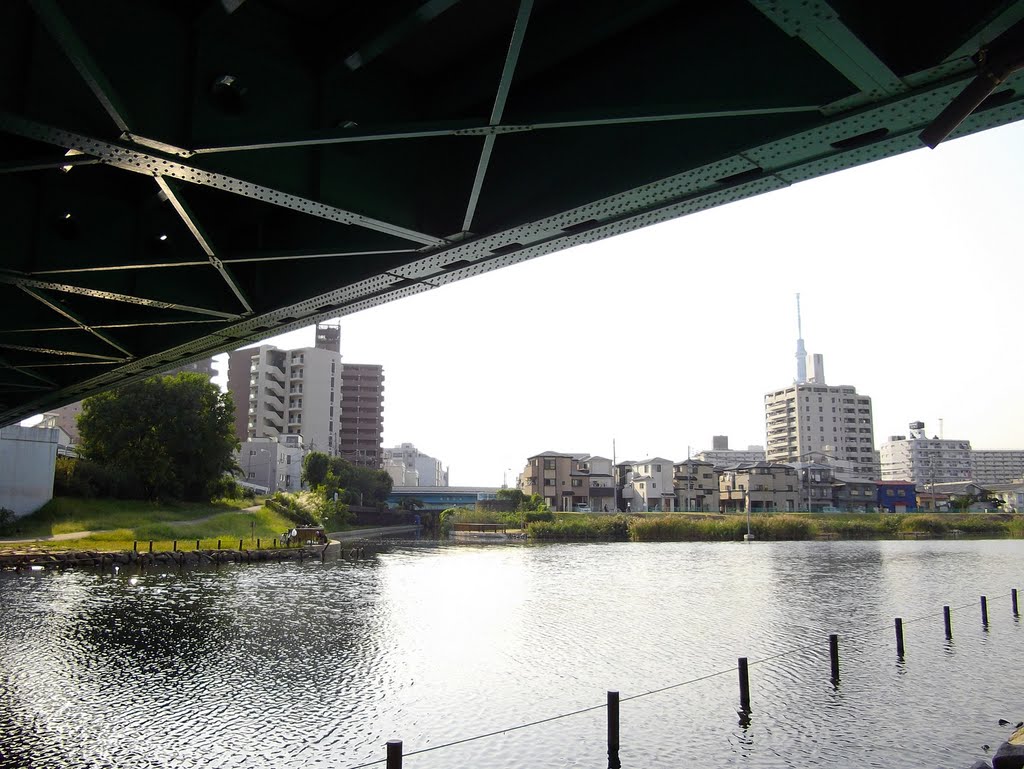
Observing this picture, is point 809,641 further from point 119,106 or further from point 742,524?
point 742,524

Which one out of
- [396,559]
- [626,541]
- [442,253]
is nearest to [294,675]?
[442,253]

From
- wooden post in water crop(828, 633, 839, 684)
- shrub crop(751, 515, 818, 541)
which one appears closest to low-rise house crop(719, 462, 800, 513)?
shrub crop(751, 515, 818, 541)

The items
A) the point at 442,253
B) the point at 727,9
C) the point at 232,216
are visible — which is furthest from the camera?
the point at 232,216

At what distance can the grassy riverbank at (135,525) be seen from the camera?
53.6 meters

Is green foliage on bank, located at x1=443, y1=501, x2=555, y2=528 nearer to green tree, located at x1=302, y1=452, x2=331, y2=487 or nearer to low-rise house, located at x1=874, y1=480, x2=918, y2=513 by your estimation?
green tree, located at x1=302, y1=452, x2=331, y2=487

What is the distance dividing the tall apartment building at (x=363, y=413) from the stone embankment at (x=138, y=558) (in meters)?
123

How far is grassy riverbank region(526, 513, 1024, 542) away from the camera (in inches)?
3565

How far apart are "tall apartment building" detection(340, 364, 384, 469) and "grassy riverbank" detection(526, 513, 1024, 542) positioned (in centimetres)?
8776

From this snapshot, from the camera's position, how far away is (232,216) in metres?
11.9

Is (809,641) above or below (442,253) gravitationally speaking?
below

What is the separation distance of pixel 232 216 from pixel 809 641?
82.3 feet

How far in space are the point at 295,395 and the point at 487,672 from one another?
500 ft

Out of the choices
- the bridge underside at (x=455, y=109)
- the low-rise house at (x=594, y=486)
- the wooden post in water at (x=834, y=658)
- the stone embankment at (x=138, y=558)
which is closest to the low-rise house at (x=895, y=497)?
the low-rise house at (x=594, y=486)

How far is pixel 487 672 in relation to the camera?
74.4 ft
